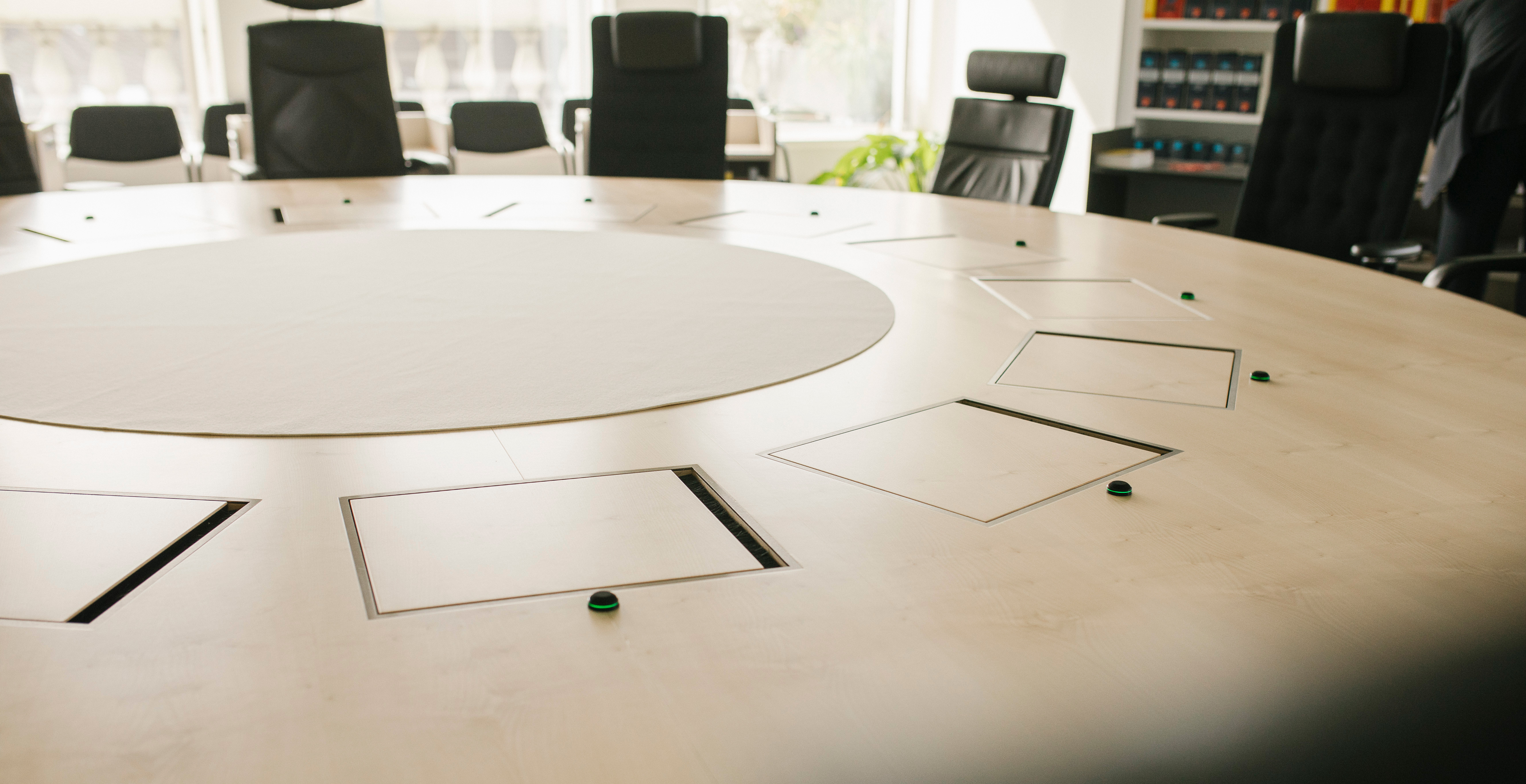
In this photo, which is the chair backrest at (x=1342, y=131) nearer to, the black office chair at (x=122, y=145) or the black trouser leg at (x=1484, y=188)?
the black trouser leg at (x=1484, y=188)

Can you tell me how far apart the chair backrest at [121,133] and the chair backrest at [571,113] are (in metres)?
2.05

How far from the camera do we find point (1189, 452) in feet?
3.72

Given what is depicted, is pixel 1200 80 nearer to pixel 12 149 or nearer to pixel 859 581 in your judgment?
pixel 859 581

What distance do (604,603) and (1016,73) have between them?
9.28 ft

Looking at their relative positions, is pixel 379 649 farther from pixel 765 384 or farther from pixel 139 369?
pixel 139 369

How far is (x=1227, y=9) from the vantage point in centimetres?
457

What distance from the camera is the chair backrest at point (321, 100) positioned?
354cm

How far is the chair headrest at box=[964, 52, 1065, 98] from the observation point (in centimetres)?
310

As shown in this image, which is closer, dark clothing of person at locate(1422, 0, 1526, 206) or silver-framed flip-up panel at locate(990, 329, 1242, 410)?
silver-framed flip-up panel at locate(990, 329, 1242, 410)

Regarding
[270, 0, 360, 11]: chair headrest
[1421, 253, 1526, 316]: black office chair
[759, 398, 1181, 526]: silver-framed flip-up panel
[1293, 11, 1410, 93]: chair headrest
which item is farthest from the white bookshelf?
[759, 398, 1181, 526]: silver-framed flip-up panel

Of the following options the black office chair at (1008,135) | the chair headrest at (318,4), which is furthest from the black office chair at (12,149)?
the black office chair at (1008,135)

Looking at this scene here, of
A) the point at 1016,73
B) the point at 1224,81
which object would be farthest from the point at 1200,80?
the point at 1016,73

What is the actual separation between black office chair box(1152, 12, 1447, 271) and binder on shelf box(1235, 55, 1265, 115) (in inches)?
74.0

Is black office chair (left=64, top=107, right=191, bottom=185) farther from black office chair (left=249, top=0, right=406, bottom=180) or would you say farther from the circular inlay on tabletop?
the circular inlay on tabletop
